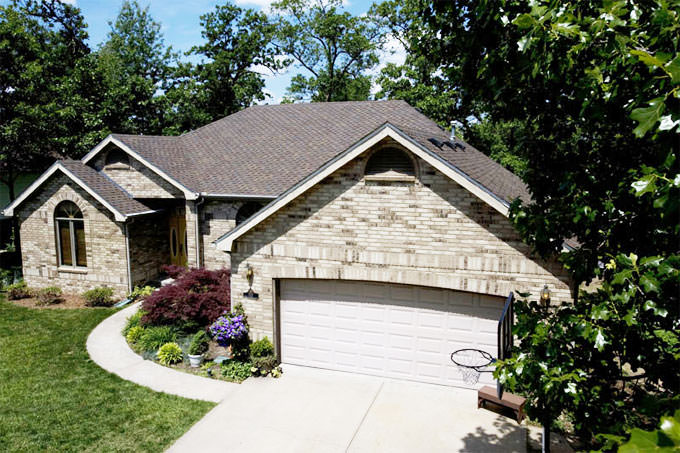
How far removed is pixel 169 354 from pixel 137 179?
375 inches

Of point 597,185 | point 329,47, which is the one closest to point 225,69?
point 329,47

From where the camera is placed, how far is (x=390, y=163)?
37.0 ft

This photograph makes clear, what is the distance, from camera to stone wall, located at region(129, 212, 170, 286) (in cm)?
1925

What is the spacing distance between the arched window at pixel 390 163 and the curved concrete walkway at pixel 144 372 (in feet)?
20.6

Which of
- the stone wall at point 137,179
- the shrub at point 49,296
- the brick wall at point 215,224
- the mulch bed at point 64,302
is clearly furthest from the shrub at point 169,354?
the shrub at point 49,296

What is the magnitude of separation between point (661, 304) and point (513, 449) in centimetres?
551

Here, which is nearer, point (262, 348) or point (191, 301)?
point (262, 348)

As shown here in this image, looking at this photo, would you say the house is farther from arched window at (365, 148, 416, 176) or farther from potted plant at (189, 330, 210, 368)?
potted plant at (189, 330, 210, 368)

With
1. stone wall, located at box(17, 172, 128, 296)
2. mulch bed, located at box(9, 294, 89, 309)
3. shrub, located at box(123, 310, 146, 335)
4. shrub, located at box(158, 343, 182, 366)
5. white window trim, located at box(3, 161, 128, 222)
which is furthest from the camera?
stone wall, located at box(17, 172, 128, 296)

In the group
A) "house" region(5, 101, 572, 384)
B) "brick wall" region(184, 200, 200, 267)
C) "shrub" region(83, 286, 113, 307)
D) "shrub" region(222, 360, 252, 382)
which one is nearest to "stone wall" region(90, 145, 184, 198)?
"brick wall" region(184, 200, 200, 267)

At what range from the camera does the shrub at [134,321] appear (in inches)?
608

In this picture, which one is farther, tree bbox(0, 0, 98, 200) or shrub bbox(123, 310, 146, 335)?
tree bbox(0, 0, 98, 200)

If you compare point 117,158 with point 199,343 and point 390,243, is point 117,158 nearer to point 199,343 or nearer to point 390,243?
point 199,343

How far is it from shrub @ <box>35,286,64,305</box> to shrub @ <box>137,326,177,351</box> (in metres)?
6.75
